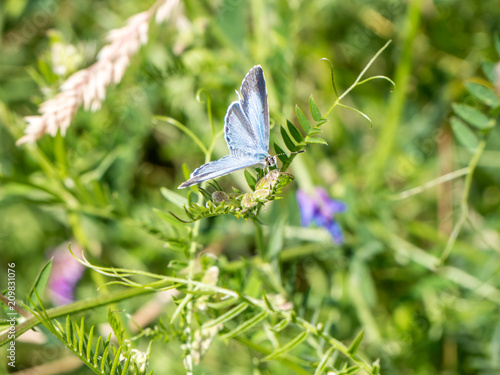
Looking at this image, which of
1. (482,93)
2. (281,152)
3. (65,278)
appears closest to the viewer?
(281,152)

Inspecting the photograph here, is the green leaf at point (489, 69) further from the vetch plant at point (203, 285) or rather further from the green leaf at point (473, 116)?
the vetch plant at point (203, 285)

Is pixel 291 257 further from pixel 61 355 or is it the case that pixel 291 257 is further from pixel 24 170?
pixel 24 170

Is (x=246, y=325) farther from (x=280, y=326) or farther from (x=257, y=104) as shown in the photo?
(x=257, y=104)

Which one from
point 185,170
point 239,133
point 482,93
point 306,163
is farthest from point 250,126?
point 306,163

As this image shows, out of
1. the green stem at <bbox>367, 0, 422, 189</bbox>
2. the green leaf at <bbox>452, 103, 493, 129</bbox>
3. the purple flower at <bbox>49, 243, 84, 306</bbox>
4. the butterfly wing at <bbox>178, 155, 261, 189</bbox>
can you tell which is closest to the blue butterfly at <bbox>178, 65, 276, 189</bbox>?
the butterfly wing at <bbox>178, 155, 261, 189</bbox>

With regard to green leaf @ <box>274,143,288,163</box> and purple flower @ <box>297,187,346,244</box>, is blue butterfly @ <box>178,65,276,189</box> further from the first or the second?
purple flower @ <box>297,187,346,244</box>

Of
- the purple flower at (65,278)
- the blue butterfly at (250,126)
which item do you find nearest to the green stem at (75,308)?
the blue butterfly at (250,126)
